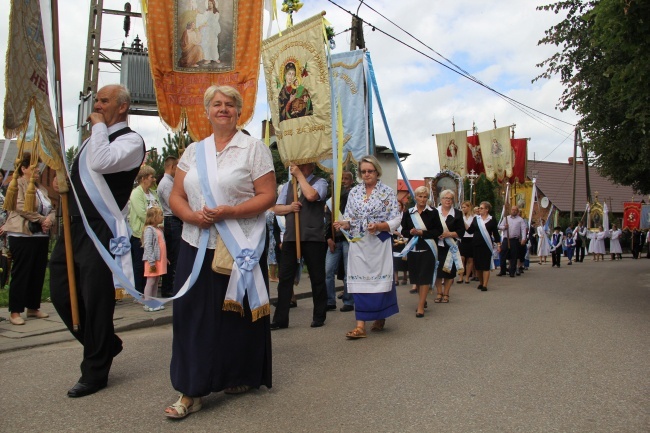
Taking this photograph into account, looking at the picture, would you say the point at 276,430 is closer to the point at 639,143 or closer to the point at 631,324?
the point at 631,324

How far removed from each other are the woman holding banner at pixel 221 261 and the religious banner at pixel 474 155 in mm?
23638

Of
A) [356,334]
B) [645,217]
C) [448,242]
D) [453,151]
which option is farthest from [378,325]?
[645,217]

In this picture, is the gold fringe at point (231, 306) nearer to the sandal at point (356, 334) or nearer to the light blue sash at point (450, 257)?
the sandal at point (356, 334)

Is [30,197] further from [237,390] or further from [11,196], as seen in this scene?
[237,390]

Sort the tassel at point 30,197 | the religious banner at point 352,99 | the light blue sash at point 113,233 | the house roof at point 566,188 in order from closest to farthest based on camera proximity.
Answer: the light blue sash at point 113,233 → the tassel at point 30,197 → the religious banner at point 352,99 → the house roof at point 566,188

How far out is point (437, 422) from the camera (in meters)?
3.78

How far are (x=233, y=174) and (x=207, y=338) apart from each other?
1.07m

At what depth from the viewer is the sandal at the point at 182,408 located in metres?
3.78

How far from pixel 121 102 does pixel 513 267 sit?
14.1 metres

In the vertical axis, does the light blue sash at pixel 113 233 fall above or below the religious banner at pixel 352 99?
below

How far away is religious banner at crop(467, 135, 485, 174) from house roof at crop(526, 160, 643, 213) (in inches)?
1127

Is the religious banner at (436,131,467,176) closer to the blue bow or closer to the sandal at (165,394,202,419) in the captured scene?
the blue bow

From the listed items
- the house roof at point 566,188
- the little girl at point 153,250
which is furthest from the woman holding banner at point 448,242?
the house roof at point 566,188

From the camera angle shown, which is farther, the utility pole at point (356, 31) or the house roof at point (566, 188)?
the house roof at point (566, 188)
